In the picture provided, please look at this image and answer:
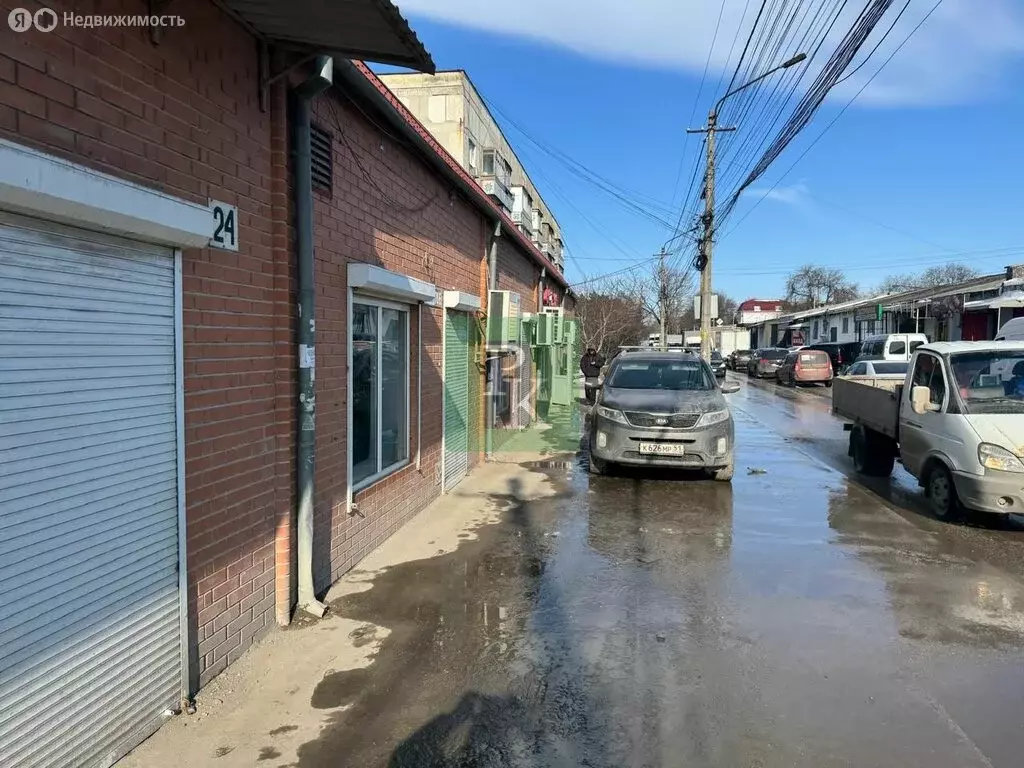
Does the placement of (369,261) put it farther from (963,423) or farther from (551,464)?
(963,423)

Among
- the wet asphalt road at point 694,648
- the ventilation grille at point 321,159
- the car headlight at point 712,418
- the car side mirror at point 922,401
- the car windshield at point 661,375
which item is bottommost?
the wet asphalt road at point 694,648

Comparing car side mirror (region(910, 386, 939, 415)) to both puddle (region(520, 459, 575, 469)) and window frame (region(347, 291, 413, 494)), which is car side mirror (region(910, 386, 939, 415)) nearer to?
puddle (region(520, 459, 575, 469))

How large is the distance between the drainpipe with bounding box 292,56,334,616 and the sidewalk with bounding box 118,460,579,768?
1.58 ft

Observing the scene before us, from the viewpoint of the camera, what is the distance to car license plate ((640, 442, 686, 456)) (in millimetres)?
8516

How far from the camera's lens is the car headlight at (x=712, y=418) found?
860 cm

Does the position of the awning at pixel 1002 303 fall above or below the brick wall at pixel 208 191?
above

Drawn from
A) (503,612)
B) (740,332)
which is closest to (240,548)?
(503,612)

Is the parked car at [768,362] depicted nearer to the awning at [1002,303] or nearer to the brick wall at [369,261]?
the awning at [1002,303]

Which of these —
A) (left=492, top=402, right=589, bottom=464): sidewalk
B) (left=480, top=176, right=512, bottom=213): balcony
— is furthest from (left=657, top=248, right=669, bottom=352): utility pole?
(left=492, top=402, right=589, bottom=464): sidewalk

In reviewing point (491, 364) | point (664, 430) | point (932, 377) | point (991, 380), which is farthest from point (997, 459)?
point (491, 364)

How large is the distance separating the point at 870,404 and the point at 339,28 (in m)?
8.34

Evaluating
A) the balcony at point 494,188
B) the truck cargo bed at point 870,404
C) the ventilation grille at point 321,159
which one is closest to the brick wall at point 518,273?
the truck cargo bed at point 870,404

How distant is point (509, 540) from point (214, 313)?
364 centimetres

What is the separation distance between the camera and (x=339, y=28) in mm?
3559
